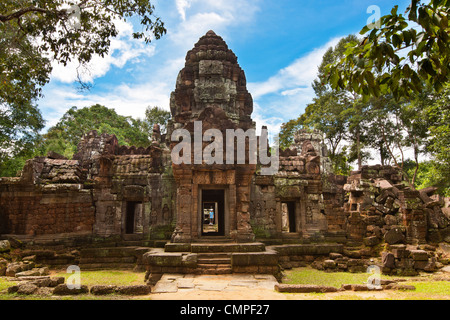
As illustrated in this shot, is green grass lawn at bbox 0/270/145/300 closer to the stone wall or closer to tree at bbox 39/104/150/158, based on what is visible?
the stone wall

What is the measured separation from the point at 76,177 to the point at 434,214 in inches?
548

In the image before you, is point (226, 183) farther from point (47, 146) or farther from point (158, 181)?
point (47, 146)

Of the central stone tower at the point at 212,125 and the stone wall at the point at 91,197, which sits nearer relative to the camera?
the central stone tower at the point at 212,125

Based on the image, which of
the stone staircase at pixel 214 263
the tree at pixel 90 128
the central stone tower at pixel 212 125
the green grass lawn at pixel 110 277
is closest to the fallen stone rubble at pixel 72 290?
the green grass lawn at pixel 110 277

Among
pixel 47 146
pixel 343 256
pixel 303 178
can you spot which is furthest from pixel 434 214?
pixel 47 146

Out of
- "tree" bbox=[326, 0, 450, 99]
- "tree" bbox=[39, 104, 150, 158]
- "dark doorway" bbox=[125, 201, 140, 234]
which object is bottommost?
"dark doorway" bbox=[125, 201, 140, 234]

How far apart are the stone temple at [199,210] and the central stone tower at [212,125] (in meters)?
0.03

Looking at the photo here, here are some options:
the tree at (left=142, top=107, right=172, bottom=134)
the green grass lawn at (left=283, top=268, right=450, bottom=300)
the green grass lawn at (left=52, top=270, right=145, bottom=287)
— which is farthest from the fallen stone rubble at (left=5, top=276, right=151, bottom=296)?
the tree at (left=142, top=107, right=172, bottom=134)

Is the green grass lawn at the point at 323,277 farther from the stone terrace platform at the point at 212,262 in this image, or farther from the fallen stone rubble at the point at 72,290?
the fallen stone rubble at the point at 72,290

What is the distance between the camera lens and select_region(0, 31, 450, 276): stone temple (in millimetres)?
9586

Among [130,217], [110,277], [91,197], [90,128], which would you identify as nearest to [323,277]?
[110,277]

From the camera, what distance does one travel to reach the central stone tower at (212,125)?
9.45 metres

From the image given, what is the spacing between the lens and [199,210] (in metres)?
9.73

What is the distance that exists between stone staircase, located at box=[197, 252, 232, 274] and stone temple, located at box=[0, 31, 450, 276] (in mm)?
827
